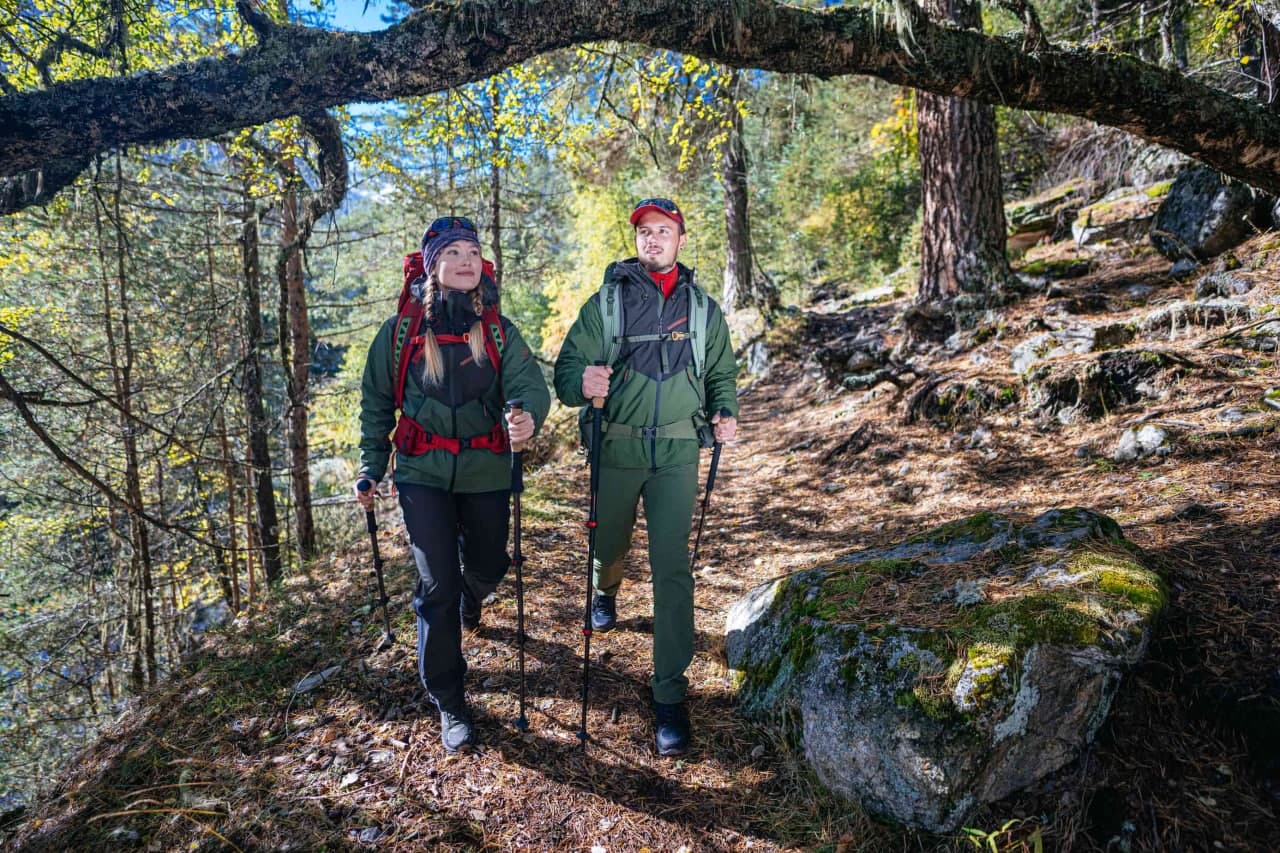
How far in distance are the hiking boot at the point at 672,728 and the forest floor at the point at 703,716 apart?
66 millimetres

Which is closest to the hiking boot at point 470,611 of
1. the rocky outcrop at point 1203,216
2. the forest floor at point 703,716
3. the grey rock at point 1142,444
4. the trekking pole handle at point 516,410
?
the forest floor at point 703,716

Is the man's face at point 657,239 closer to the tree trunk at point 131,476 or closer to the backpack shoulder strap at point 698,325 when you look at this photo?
the backpack shoulder strap at point 698,325

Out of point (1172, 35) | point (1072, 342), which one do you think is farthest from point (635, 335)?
point (1172, 35)

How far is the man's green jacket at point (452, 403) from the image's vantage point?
323 centimetres

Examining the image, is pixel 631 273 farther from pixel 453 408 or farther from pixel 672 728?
pixel 672 728

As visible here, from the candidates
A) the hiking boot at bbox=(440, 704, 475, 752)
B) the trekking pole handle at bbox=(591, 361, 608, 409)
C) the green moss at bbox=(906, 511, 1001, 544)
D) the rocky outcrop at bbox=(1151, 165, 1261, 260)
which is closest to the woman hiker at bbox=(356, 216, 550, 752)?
the hiking boot at bbox=(440, 704, 475, 752)

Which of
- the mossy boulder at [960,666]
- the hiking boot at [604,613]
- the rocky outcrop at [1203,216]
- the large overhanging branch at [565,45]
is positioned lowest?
the hiking boot at [604,613]

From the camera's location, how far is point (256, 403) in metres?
9.62

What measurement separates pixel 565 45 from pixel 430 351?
87.2 inches

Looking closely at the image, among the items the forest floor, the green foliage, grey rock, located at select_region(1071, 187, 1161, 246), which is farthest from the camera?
the green foliage

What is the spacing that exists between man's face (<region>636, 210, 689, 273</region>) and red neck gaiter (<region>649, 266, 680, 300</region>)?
5 cm

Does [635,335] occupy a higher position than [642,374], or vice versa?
[635,335]

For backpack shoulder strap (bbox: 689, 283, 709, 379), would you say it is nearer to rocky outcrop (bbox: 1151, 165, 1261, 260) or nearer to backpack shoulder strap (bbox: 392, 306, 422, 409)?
backpack shoulder strap (bbox: 392, 306, 422, 409)

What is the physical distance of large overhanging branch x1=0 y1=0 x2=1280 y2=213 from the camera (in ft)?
11.1
